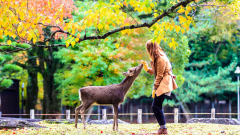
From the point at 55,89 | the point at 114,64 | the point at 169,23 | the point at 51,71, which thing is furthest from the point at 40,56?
the point at 169,23

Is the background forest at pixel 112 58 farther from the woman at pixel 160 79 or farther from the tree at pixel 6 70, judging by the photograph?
the woman at pixel 160 79

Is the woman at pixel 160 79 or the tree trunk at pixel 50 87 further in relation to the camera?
the tree trunk at pixel 50 87

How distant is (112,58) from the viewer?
12.9 meters

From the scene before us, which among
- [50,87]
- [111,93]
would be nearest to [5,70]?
[50,87]

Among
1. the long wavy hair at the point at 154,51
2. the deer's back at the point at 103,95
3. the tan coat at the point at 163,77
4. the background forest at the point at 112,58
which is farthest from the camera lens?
the background forest at the point at 112,58

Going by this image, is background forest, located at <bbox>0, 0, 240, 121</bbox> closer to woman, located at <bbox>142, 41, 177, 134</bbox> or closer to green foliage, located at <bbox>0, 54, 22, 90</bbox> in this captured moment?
green foliage, located at <bbox>0, 54, 22, 90</bbox>

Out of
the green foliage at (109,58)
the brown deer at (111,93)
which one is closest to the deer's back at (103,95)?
the brown deer at (111,93)

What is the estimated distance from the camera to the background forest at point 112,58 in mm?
12602

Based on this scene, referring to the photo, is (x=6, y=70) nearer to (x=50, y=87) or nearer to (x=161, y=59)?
(x=50, y=87)

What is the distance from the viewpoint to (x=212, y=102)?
2438 cm

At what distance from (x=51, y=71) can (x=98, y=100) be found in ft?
38.4

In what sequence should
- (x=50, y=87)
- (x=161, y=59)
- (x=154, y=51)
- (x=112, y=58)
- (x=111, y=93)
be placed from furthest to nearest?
(x=50, y=87), (x=112, y=58), (x=111, y=93), (x=154, y=51), (x=161, y=59)

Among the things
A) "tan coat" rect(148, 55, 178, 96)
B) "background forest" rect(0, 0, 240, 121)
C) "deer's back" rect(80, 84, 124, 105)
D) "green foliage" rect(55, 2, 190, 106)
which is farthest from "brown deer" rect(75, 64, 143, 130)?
"green foliage" rect(55, 2, 190, 106)

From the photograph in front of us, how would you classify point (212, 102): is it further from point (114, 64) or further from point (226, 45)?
point (114, 64)
